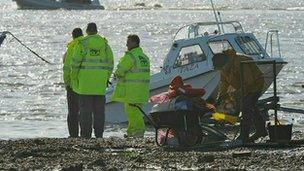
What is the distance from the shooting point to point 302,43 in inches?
2844

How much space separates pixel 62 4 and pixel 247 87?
12485 cm

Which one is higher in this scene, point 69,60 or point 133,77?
point 69,60

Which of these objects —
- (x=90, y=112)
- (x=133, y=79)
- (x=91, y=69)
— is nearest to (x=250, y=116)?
(x=133, y=79)

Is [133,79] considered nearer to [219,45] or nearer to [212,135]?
[212,135]

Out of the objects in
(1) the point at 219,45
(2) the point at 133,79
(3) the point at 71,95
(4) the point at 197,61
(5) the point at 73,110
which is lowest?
(5) the point at 73,110

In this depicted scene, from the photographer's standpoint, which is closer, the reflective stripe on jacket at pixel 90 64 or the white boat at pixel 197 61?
the reflective stripe on jacket at pixel 90 64

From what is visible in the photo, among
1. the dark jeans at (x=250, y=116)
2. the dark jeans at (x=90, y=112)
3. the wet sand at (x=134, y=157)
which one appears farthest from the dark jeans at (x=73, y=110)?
the dark jeans at (x=250, y=116)

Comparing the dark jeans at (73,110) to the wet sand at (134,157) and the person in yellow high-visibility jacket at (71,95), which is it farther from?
the wet sand at (134,157)

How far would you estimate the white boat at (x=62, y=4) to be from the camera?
452ft

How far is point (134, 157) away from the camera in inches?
622

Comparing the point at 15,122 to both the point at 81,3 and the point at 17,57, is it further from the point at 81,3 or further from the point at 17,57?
the point at 81,3

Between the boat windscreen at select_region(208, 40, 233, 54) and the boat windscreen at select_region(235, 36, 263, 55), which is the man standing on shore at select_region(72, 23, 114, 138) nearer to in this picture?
the boat windscreen at select_region(208, 40, 233, 54)

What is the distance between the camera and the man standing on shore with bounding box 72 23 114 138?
19.5 meters

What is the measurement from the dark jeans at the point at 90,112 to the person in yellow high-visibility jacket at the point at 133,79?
0.29 m
